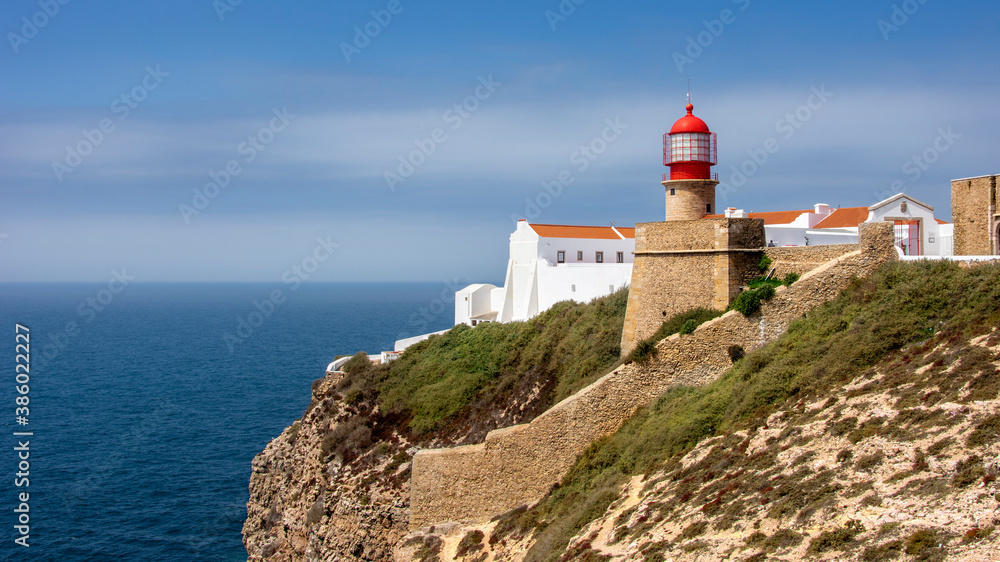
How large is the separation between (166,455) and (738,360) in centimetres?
3519

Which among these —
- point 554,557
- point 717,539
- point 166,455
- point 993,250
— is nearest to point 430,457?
point 554,557

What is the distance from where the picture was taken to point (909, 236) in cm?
2412

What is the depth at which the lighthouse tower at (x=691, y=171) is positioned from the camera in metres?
21.3

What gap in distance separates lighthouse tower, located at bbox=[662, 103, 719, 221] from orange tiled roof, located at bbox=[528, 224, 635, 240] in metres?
15.0

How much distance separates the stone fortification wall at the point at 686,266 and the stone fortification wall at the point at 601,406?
1.50m

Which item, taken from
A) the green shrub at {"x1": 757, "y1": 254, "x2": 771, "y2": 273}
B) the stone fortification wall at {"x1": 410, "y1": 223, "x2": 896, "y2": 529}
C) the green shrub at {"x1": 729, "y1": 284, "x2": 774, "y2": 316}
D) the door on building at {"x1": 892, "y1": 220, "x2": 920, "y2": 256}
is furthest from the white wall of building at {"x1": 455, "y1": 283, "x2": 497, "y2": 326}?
the green shrub at {"x1": 729, "y1": 284, "x2": 774, "y2": 316}

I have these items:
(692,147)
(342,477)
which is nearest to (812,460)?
(692,147)

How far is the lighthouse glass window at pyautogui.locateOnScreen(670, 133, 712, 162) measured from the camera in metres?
21.3

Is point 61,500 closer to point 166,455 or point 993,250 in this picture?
point 166,455

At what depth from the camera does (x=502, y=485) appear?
18625mm

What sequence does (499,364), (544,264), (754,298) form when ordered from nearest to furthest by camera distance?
(754,298) → (499,364) → (544,264)

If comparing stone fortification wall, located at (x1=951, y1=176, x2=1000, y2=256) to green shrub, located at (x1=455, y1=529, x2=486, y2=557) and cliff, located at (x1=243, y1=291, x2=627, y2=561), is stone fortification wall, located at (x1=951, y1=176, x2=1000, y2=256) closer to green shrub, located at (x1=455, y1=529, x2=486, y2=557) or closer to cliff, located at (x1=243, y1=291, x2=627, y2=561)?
cliff, located at (x1=243, y1=291, x2=627, y2=561)

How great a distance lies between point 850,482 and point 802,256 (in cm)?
949

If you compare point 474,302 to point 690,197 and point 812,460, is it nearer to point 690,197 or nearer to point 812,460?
point 690,197
